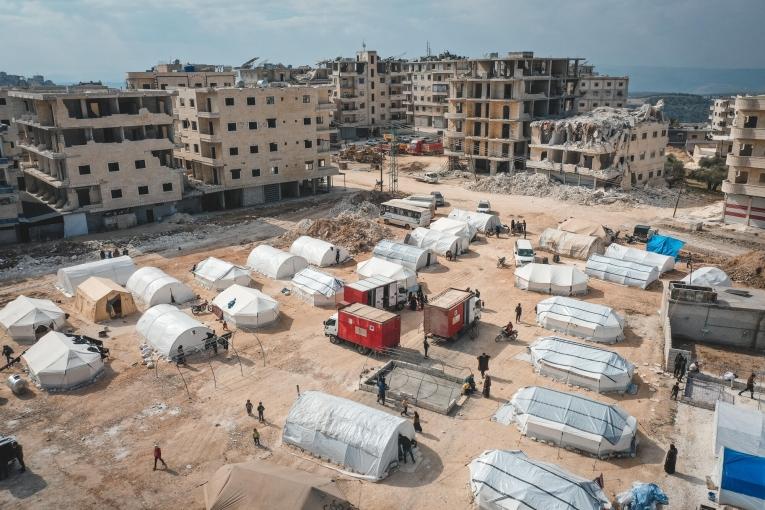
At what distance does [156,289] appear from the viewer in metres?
34.5

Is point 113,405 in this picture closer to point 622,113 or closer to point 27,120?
point 27,120

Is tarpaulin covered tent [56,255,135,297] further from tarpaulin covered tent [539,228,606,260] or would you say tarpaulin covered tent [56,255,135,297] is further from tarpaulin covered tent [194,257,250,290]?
tarpaulin covered tent [539,228,606,260]

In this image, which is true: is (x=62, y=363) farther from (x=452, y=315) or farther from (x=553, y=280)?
(x=553, y=280)

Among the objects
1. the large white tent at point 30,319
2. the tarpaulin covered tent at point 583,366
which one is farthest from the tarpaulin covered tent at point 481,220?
the large white tent at point 30,319

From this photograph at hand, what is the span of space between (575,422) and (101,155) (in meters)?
44.7

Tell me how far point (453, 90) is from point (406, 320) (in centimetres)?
5078

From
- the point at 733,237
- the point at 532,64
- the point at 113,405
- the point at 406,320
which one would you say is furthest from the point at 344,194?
the point at 113,405

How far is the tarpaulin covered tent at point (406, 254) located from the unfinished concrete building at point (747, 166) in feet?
98.9

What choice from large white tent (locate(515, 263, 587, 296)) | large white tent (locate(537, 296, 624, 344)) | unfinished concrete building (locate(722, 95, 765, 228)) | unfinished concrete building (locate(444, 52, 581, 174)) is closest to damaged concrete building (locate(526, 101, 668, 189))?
unfinished concrete building (locate(444, 52, 581, 174))

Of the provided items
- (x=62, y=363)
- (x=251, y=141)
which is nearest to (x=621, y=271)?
(x=62, y=363)

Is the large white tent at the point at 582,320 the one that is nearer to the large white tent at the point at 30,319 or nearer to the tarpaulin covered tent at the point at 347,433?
the tarpaulin covered tent at the point at 347,433

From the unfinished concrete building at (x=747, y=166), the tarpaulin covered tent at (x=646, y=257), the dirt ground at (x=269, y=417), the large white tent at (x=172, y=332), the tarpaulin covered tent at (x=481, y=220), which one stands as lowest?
the dirt ground at (x=269, y=417)

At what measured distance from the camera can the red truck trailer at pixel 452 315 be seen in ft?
95.6

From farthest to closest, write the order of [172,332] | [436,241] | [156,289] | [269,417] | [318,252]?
[436,241]
[318,252]
[156,289]
[172,332]
[269,417]
